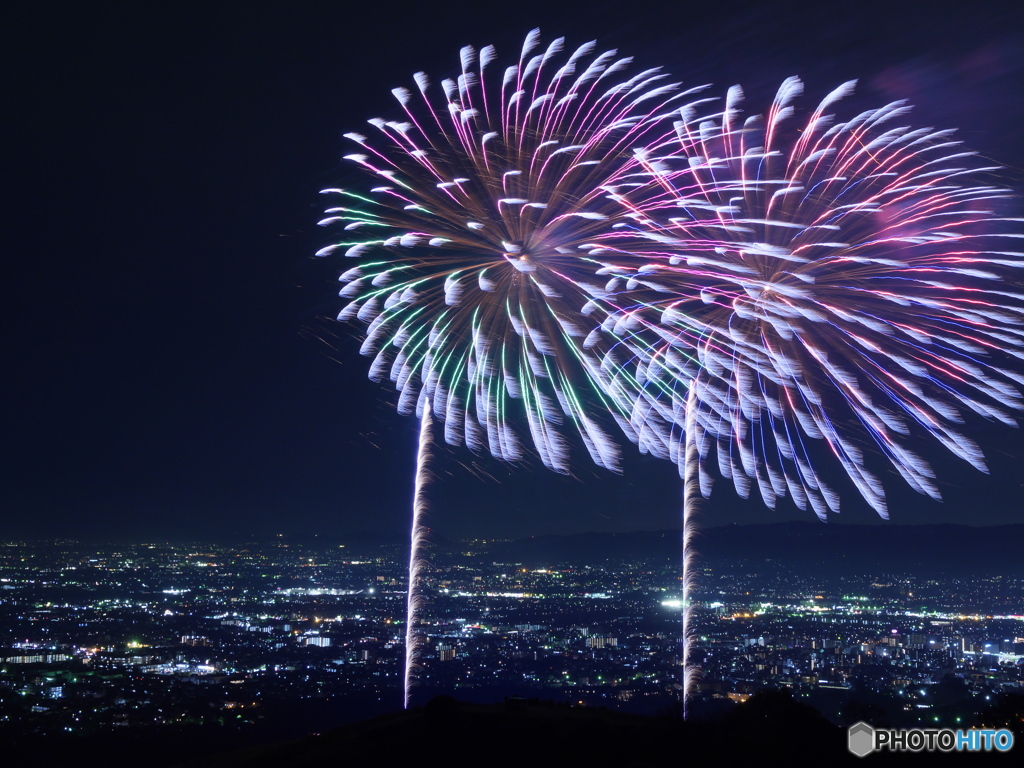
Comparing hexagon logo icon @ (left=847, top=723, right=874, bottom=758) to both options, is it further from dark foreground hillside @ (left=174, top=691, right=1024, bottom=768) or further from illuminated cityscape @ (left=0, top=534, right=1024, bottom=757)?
illuminated cityscape @ (left=0, top=534, right=1024, bottom=757)

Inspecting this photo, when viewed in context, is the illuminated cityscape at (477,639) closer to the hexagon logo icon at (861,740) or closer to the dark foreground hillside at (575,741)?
the dark foreground hillside at (575,741)

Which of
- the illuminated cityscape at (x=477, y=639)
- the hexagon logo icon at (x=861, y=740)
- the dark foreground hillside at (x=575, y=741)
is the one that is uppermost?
the hexagon logo icon at (x=861, y=740)

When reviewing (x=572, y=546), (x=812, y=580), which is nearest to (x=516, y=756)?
(x=812, y=580)

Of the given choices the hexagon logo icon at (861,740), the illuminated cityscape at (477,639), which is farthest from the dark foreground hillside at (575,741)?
the illuminated cityscape at (477,639)

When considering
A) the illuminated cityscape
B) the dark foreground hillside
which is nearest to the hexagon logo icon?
the dark foreground hillside

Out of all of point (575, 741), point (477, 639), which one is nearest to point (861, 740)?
point (575, 741)

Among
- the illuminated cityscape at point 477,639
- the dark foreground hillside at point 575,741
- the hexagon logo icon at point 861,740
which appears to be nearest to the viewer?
the hexagon logo icon at point 861,740

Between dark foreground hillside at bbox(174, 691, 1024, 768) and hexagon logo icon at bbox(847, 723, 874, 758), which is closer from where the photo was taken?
hexagon logo icon at bbox(847, 723, 874, 758)

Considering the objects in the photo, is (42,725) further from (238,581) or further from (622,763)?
(238,581)
